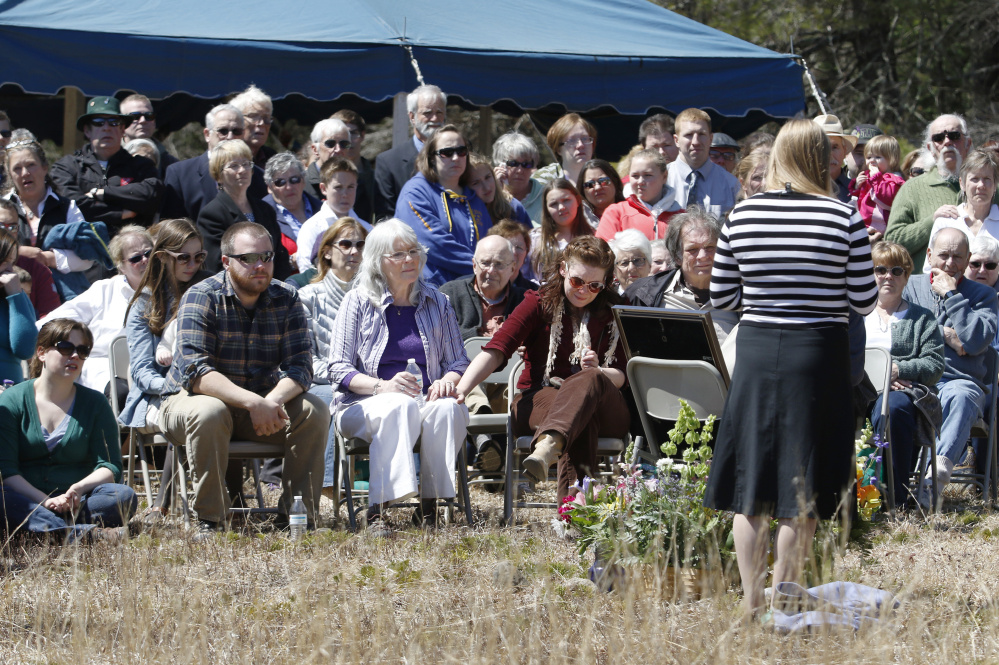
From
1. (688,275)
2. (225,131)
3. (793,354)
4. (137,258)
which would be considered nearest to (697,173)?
(688,275)

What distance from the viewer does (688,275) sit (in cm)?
618

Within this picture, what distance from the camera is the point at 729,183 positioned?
8586 millimetres

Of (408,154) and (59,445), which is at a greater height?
(408,154)

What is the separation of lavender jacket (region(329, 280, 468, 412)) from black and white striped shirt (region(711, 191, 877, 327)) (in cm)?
261

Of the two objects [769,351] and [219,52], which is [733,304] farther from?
[219,52]

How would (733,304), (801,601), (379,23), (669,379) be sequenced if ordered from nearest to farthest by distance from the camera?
(801,601) → (733,304) → (669,379) → (379,23)

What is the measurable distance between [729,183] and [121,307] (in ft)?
14.0

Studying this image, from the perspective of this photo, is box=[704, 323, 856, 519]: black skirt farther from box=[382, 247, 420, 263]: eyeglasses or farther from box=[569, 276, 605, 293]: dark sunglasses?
box=[382, 247, 420, 263]: eyeglasses

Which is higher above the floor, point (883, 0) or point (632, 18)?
point (883, 0)

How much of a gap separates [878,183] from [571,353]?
13.3 ft

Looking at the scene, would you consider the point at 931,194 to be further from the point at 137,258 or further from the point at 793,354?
the point at 137,258

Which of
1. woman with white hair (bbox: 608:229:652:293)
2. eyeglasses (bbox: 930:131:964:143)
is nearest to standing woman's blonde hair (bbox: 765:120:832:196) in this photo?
woman with white hair (bbox: 608:229:652:293)

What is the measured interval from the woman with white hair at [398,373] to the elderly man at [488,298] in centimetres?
→ 76

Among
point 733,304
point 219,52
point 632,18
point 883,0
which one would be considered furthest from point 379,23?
point 883,0
